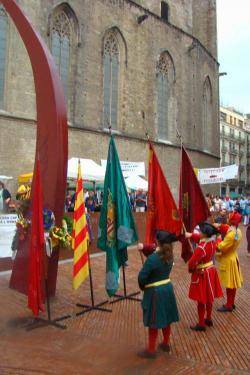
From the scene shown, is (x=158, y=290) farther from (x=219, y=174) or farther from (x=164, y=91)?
(x=164, y=91)

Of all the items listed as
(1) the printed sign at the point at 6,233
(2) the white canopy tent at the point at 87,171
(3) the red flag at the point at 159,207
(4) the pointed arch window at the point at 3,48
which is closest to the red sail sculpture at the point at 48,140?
(3) the red flag at the point at 159,207

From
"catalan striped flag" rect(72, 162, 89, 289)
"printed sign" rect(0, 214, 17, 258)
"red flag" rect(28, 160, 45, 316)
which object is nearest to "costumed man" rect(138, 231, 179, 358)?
"red flag" rect(28, 160, 45, 316)

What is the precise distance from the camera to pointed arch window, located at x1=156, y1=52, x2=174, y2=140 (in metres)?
31.2

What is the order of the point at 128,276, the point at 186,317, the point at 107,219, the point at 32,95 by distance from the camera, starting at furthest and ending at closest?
1. the point at 32,95
2. the point at 128,276
3. the point at 107,219
4. the point at 186,317

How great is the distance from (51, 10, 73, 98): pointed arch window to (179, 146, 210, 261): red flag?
61.2ft

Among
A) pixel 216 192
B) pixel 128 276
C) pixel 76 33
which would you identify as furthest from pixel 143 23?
pixel 128 276

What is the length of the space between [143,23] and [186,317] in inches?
1040

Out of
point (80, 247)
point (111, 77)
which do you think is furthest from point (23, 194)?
point (111, 77)

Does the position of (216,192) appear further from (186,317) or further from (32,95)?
(186,317)

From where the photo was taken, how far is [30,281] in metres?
6.36

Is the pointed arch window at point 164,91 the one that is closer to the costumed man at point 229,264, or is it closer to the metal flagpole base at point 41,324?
the costumed man at point 229,264

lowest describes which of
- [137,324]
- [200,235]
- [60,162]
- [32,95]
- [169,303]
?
[137,324]

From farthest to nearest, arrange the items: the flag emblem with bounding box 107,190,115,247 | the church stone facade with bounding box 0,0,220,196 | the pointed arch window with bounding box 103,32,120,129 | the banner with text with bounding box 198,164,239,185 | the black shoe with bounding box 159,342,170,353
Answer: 1. the pointed arch window with bounding box 103,32,120,129
2. the church stone facade with bounding box 0,0,220,196
3. the banner with text with bounding box 198,164,239,185
4. the flag emblem with bounding box 107,190,115,247
5. the black shoe with bounding box 159,342,170,353

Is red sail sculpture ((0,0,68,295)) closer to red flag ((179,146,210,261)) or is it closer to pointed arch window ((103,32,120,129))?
red flag ((179,146,210,261))
